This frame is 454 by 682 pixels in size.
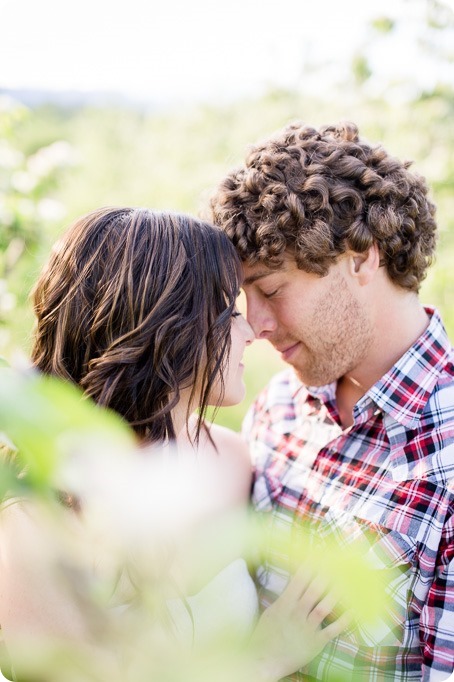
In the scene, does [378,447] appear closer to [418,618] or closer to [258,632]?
[418,618]

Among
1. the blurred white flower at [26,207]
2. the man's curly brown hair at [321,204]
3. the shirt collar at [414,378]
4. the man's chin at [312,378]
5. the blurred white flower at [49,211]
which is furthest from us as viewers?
the blurred white flower at [49,211]

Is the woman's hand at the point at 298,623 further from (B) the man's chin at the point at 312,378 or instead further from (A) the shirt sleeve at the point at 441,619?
(B) the man's chin at the point at 312,378

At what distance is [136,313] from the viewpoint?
1.77 m

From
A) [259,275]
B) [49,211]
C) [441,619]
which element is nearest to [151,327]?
[259,275]

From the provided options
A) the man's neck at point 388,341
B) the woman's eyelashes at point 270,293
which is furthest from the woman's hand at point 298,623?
the woman's eyelashes at point 270,293

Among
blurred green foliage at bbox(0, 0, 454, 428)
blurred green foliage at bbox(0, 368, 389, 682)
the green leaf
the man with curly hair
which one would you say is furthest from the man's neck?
the green leaf

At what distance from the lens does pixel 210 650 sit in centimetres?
73

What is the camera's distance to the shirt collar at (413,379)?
2037 millimetres

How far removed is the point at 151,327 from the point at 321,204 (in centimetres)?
83

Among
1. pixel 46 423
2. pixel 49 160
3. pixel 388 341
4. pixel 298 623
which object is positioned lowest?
pixel 298 623

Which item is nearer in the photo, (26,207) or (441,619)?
(441,619)

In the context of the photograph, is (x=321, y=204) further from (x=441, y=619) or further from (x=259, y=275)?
(x=441, y=619)

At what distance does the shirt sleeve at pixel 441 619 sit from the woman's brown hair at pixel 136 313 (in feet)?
2.48

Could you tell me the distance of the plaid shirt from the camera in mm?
1827
